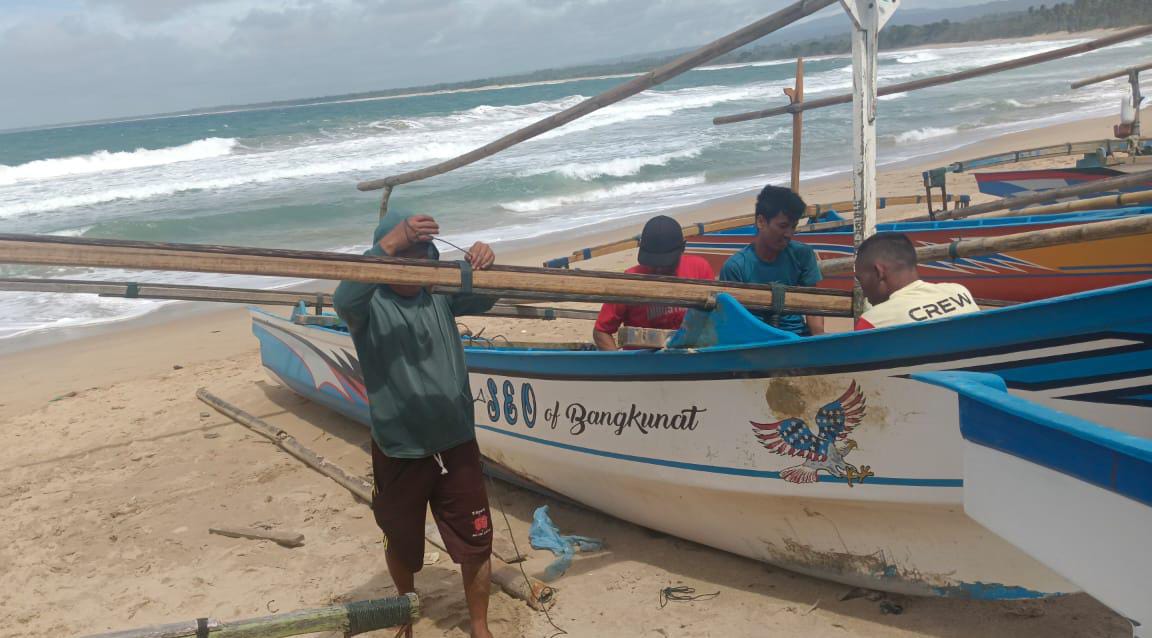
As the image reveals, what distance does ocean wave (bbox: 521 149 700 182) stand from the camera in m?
21.6

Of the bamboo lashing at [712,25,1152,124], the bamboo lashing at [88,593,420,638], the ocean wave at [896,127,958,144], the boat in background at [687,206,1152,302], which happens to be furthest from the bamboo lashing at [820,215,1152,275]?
the ocean wave at [896,127,958,144]

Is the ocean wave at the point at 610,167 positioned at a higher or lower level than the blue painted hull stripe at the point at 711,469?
higher

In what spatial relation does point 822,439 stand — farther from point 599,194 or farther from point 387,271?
point 599,194

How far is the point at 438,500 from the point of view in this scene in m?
3.40

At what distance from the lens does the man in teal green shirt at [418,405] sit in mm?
3152

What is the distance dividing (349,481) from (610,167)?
17672 mm

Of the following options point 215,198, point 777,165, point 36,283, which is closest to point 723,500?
point 36,283

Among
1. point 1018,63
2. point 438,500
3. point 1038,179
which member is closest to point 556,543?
point 438,500

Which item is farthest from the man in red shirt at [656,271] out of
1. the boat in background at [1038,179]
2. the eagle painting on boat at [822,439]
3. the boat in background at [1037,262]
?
the boat in background at [1038,179]

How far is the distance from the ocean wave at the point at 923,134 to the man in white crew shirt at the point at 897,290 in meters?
21.7

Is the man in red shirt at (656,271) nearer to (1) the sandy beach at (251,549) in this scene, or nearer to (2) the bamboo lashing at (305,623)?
(1) the sandy beach at (251,549)

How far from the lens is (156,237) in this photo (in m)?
18.0

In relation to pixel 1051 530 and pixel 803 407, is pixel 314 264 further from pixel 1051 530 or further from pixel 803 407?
pixel 1051 530

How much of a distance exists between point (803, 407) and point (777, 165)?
61.6 feet
